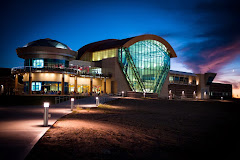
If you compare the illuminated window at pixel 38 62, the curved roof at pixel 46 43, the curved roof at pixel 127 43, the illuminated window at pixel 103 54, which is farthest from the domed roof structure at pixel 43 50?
the curved roof at pixel 127 43

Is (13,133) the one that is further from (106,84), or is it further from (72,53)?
(106,84)

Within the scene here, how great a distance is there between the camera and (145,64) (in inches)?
2594

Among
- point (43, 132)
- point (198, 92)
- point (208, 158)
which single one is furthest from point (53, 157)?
point (198, 92)

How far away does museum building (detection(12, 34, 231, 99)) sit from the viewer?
50.3 meters

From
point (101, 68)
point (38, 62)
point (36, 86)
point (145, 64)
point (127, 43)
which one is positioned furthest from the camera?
point (145, 64)

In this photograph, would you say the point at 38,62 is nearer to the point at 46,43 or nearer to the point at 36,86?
the point at 46,43

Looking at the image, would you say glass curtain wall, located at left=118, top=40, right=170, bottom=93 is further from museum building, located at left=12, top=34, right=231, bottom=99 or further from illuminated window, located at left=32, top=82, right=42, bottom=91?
illuminated window, located at left=32, top=82, right=42, bottom=91

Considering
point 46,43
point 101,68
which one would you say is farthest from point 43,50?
point 101,68

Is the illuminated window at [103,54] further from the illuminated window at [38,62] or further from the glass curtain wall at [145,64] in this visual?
the illuminated window at [38,62]

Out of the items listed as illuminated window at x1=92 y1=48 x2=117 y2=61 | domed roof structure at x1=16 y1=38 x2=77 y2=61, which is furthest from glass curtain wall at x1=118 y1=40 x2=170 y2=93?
domed roof structure at x1=16 y1=38 x2=77 y2=61

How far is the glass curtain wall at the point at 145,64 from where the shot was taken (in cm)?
6200

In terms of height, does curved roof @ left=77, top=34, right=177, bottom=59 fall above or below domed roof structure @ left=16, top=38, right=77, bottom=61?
above

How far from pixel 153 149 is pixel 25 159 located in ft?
13.7

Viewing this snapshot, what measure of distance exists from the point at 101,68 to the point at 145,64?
39.4 feet
